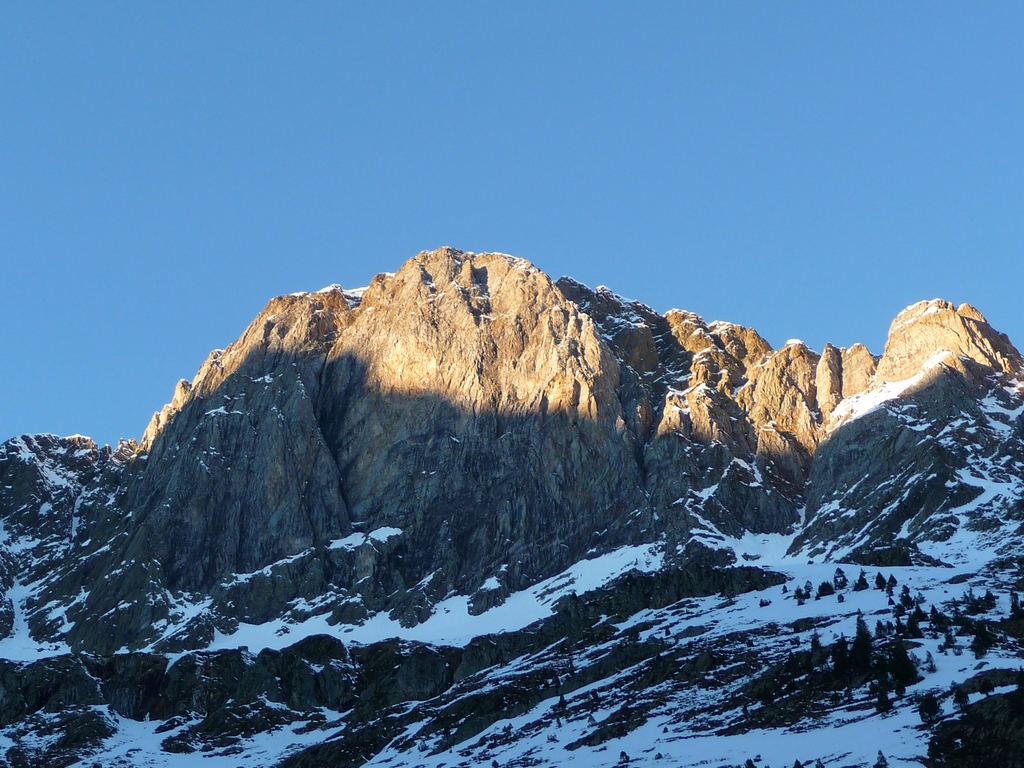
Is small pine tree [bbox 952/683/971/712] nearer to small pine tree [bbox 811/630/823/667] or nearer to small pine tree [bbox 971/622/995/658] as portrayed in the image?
small pine tree [bbox 971/622/995/658]

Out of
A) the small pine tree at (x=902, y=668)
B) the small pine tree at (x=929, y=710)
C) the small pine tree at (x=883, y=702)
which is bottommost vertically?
the small pine tree at (x=929, y=710)

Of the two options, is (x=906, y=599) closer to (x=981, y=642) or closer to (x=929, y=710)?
(x=981, y=642)

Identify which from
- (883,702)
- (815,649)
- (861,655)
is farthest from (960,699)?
(815,649)

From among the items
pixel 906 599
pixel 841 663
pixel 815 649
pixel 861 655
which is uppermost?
pixel 906 599

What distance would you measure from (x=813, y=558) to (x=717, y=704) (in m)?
95.1

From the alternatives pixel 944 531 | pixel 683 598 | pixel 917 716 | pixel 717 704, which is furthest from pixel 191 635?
pixel 917 716

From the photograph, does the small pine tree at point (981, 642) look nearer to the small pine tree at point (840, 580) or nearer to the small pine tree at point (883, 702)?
the small pine tree at point (883, 702)

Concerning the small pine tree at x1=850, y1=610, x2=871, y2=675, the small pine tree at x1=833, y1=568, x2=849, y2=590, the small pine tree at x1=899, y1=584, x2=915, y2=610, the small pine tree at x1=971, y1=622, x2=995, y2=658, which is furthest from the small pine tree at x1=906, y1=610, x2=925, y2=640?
the small pine tree at x1=833, y1=568, x2=849, y2=590

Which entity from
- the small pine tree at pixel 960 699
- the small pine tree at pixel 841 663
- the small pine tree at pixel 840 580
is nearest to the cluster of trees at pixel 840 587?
the small pine tree at pixel 840 580

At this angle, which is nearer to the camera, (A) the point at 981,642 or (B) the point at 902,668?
(B) the point at 902,668

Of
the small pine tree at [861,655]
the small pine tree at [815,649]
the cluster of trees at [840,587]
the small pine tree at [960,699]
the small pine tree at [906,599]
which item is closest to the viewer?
the small pine tree at [960,699]

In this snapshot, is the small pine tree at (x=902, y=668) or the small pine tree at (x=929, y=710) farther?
the small pine tree at (x=902, y=668)

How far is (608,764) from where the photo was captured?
81938 millimetres

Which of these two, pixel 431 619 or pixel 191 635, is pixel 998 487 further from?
pixel 191 635
